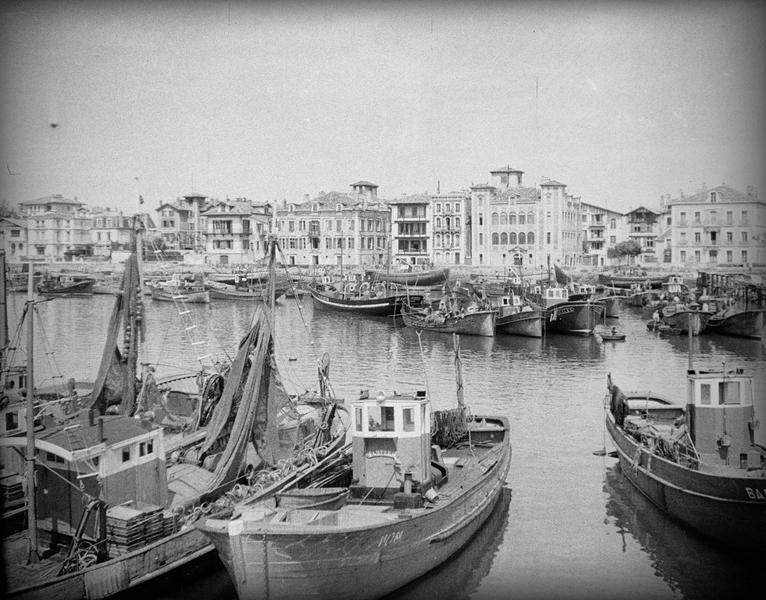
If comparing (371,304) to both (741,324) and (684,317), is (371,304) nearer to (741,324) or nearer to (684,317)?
(684,317)

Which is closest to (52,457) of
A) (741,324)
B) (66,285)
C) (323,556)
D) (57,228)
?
(323,556)

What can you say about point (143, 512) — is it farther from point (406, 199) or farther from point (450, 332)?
point (406, 199)

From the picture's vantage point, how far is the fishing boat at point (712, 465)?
13453 millimetres

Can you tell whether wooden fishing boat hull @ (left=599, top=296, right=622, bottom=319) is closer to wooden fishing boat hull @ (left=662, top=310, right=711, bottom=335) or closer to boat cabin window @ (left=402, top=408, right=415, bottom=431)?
wooden fishing boat hull @ (left=662, top=310, right=711, bottom=335)

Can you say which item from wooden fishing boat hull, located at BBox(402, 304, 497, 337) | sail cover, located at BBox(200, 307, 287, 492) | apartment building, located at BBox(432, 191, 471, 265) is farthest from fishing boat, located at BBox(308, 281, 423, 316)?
sail cover, located at BBox(200, 307, 287, 492)

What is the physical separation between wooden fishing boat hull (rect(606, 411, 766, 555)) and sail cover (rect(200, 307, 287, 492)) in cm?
747

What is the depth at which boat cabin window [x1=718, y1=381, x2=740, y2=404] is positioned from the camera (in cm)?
1519

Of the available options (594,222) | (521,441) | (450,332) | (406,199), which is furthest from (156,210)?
(521,441)

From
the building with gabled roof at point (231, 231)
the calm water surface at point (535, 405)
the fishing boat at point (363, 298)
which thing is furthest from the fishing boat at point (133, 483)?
the building with gabled roof at point (231, 231)

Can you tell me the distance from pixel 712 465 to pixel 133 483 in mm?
10188

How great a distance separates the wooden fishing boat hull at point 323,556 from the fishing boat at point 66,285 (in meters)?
49.4

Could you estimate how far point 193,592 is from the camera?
12312mm

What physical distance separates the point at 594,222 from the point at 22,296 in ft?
163

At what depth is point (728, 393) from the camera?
15234 mm
